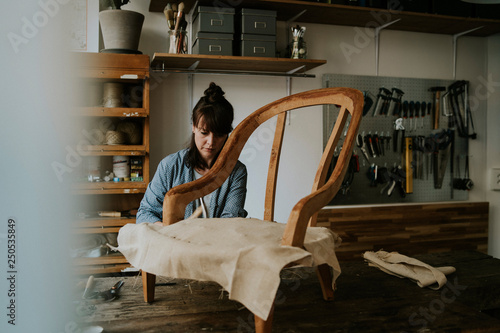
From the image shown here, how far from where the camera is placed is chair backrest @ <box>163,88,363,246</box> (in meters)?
0.91

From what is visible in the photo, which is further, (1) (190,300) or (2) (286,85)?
(2) (286,85)

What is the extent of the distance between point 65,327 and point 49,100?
0.54 feet

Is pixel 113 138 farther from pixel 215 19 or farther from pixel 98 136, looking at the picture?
pixel 215 19

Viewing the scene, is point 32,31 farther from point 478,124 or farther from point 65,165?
point 478,124

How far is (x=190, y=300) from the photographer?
49.3 inches

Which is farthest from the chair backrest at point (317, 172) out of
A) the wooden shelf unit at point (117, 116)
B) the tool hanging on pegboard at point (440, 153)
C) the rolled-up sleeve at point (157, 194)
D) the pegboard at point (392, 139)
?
the tool hanging on pegboard at point (440, 153)

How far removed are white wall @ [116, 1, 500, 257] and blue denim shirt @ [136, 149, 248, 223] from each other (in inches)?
43.5

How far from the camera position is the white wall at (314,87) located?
9.52ft

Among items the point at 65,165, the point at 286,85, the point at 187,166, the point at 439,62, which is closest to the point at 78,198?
the point at 65,165

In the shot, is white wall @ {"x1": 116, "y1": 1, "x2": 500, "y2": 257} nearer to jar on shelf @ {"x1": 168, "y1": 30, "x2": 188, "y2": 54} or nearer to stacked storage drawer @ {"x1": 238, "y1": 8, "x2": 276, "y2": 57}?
jar on shelf @ {"x1": 168, "y1": 30, "x2": 188, "y2": 54}

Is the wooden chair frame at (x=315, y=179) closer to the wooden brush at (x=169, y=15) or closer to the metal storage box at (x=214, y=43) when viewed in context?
the metal storage box at (x=214, y=43)

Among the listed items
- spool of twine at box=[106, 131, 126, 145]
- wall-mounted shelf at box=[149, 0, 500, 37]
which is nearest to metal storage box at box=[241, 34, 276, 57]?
wall-mounted shelf at box=[149, 0, 500, 37]

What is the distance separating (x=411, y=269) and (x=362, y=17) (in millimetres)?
2176

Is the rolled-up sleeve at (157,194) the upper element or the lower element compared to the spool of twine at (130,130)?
lower
